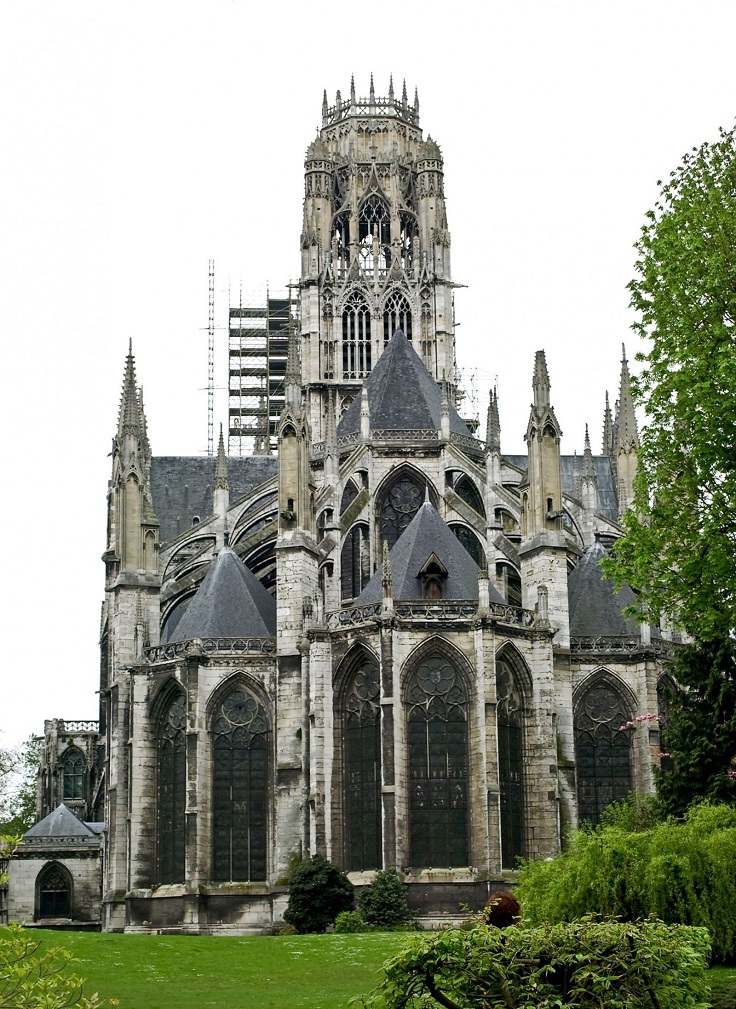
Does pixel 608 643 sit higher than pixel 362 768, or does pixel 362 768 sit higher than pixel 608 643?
pixel 608 643

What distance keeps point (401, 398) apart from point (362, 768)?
58.0ft

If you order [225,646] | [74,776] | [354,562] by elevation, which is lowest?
[74,776]

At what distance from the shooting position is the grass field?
2356 centimetres

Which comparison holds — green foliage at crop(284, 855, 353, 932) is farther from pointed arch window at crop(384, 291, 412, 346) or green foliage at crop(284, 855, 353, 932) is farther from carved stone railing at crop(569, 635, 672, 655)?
pointed arch window at crop(384, 291, 412, 346)

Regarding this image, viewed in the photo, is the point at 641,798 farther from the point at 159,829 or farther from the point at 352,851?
the point at 159,829

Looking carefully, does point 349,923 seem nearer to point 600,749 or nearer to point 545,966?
point 600,749

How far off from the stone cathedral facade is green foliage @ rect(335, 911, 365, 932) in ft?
6.57

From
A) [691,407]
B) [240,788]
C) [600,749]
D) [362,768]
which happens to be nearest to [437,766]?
[362,768]

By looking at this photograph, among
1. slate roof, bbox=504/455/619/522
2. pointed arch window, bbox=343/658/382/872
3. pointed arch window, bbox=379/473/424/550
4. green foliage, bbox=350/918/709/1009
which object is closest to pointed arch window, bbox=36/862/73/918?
pointed arch window, bbox=379/473/424/550

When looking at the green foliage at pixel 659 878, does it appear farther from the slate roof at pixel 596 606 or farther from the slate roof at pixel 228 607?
the slate roof at pixel 228 607

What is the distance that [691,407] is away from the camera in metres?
25.2

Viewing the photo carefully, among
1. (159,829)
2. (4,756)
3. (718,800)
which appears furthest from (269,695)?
(4,756)

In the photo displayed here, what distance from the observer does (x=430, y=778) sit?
43.8 metres

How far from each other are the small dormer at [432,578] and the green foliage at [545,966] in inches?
1267
